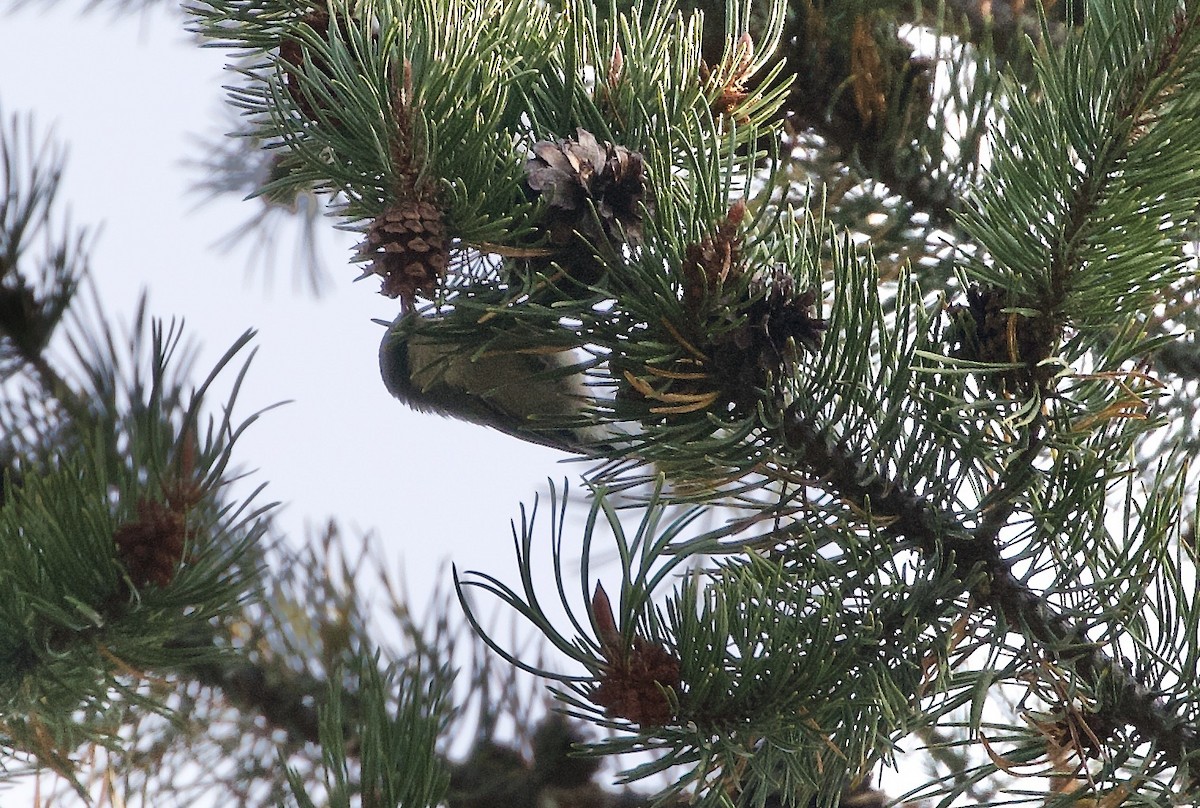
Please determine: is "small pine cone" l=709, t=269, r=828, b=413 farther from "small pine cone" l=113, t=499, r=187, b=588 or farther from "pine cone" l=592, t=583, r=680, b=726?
"small pine cone" l=113, t=499, r=187, b=588

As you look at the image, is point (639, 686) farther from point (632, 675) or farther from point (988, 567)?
point (988, 567)

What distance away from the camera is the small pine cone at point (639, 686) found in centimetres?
37

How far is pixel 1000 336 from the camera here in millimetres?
379

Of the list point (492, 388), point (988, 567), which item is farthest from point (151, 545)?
point (988, 567)

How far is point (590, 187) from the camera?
0.39 metres

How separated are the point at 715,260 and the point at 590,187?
5 cm

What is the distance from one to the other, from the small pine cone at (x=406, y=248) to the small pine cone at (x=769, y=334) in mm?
99

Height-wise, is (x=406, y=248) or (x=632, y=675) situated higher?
(x=406, y=248)

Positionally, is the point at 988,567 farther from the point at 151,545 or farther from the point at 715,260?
the point at 151,545

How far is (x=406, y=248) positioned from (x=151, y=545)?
160mm

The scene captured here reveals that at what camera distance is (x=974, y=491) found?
0.44 m

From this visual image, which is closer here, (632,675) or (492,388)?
(632,675)

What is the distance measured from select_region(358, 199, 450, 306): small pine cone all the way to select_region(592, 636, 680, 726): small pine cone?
14cm

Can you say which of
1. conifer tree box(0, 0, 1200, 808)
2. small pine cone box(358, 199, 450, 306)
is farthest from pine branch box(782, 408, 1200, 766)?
small pine cone box(358, 199, 450, 306)
